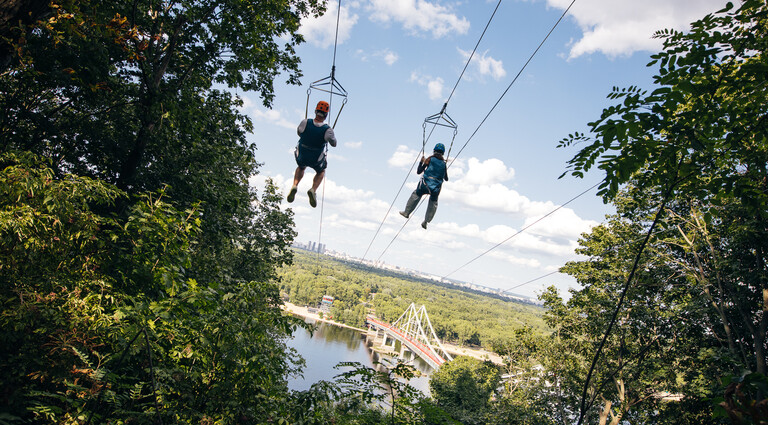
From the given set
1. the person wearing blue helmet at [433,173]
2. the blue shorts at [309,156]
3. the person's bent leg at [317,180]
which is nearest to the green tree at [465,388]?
the person wearing blue helmet at [433,173]

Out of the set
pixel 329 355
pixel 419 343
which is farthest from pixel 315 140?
pixel 419 343

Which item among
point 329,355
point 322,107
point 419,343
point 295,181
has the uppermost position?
point 322,107

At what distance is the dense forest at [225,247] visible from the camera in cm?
298

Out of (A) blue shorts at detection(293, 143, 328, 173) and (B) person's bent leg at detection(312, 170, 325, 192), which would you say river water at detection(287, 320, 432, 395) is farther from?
(A) blue shorts at detection(293, 143, 328, 173)

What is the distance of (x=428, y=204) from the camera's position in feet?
22.1

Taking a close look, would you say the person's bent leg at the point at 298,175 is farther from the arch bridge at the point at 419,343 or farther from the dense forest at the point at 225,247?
the arch bridge at the point at 419,343

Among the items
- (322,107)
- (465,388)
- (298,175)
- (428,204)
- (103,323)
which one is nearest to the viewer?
(103,323)

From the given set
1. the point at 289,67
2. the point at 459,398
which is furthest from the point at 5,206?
the point at 459,398

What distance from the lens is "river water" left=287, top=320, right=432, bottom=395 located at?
111 feet

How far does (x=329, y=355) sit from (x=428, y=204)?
44.8 m

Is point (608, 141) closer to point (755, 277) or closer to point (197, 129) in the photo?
point (197, 129)

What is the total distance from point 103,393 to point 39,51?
15.3 ft

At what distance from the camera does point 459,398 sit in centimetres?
2033

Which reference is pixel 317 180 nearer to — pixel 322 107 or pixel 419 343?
pixel 322 107
